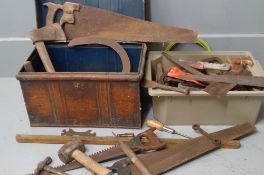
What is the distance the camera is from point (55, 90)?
3.71ft

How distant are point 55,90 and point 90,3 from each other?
42 cm

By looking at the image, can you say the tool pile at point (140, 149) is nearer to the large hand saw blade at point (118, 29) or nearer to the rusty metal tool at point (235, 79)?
the rusty metal tool at point (235, 79)

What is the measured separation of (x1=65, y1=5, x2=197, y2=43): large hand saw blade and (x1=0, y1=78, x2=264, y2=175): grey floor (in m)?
0.31

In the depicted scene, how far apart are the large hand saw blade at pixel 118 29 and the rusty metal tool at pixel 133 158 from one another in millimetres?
427

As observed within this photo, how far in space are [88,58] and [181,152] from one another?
54 centimetres

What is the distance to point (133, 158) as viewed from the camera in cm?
101

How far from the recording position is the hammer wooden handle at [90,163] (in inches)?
38.0

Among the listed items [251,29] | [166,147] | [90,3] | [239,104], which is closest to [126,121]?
[166,147]

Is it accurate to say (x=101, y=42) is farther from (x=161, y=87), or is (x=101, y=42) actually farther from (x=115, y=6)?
(x=161, y=87)

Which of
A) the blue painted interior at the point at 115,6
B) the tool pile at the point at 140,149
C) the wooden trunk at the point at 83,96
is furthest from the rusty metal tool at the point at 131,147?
the blue painted interior at the point at 115,6

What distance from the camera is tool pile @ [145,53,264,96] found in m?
1.12

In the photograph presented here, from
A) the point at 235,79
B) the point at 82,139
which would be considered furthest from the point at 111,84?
the point at 235,79

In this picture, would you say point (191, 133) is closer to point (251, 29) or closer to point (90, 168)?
point (90, 168)

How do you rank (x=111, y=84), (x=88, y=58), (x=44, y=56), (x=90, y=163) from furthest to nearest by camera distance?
1. (x=88, y=58)
2. (x=44, y=56)
3. (x=111, y=84)
4. (x=90, y=163)
